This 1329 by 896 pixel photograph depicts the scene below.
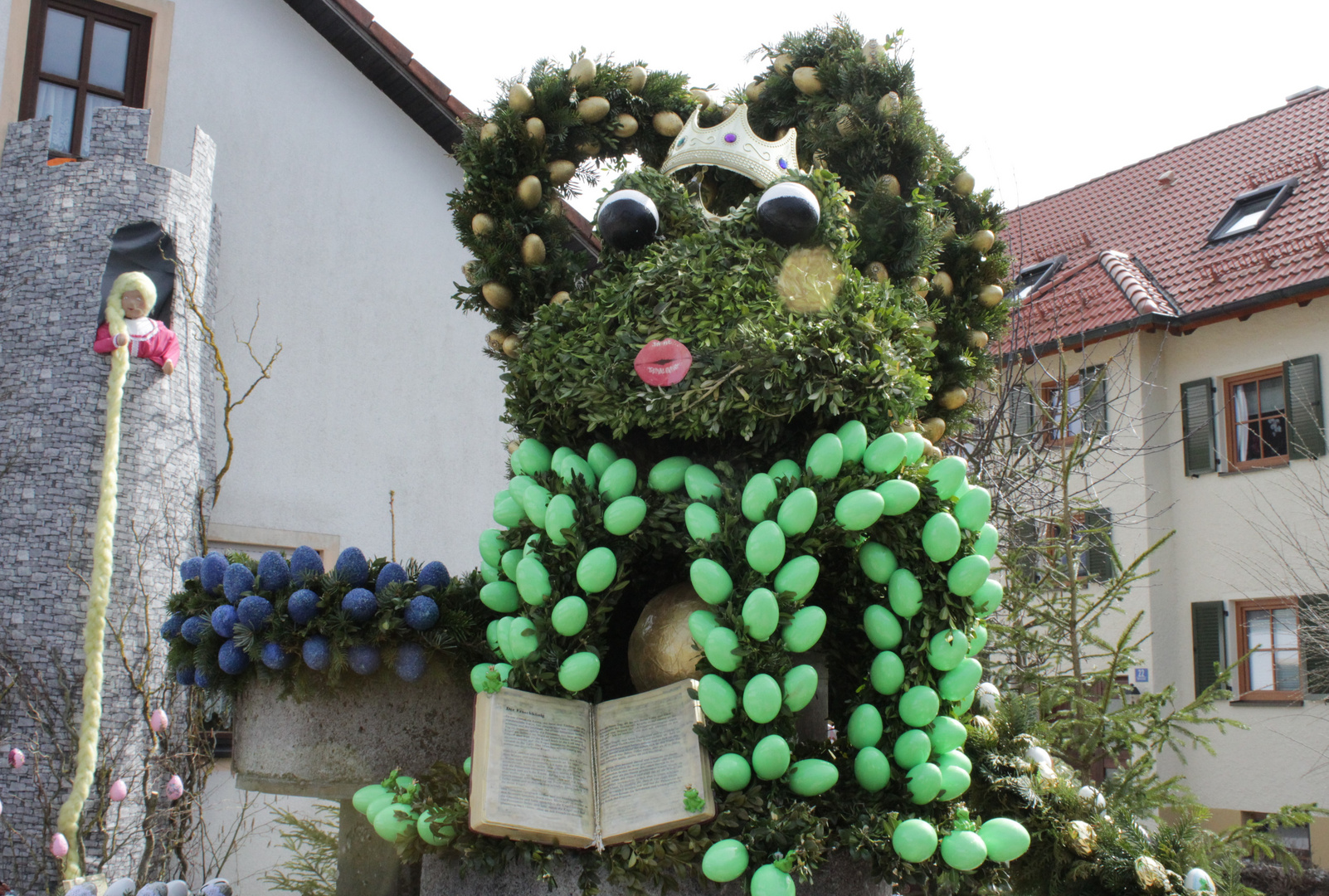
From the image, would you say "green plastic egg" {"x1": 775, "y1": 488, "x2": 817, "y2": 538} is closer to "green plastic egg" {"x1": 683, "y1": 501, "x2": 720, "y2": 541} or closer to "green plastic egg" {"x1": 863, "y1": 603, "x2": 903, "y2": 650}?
"green plastic egg" {"x1": 683, "y1": 501, "x2": 720, "y2": 541}

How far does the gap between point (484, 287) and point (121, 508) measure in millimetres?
3467

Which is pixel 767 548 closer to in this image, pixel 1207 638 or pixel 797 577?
pixel 797 577

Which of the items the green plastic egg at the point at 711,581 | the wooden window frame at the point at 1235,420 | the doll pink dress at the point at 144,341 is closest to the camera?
the green plastic egg at the point at 711,581

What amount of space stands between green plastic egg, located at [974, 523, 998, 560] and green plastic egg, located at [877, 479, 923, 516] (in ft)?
0.80

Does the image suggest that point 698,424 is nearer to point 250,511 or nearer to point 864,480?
point 864,480

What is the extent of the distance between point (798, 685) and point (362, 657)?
4.44ft

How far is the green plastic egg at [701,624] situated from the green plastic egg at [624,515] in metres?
0.31

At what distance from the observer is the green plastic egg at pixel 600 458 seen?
3084mm

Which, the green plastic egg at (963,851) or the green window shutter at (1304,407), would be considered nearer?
the green plastic egg at (963,851)

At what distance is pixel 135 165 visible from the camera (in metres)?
6.40

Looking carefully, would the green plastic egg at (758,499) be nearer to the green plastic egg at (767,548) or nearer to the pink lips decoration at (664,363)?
the green plastic egg at (767,548)

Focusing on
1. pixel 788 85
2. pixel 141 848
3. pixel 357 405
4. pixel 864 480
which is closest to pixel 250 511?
pixel 357 405

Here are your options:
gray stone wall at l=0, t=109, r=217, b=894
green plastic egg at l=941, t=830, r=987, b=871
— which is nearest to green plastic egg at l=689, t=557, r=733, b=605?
green plastic egg at l=941, t=830, r=987, b=871

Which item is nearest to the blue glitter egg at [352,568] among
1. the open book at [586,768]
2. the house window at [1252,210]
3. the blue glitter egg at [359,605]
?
the blue glitter egg at [359,605]
